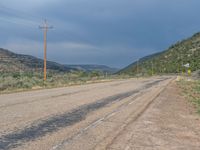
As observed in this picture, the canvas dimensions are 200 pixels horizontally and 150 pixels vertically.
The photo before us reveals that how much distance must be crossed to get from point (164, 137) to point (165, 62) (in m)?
146

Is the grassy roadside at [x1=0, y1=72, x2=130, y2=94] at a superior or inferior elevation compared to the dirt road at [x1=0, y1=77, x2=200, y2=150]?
superior

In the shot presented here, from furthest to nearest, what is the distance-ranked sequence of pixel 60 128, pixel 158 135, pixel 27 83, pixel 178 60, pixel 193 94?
pixel 178 60 → pixel 27 83 → pixel 193 94 → pixel 60 128 → pixel 158 135

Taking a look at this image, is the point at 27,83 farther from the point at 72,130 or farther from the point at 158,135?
the point at 158,135

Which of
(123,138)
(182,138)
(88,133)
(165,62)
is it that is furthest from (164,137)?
(165,62)

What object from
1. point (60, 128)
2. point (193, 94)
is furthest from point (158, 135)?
point (193, 94)

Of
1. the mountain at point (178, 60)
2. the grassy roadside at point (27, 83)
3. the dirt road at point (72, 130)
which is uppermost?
the mountain at point (178, 60)

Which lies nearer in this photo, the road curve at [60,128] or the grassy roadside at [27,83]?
the road curve at [60,128]

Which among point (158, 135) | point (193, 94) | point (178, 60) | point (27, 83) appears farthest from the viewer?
point (178, 60)

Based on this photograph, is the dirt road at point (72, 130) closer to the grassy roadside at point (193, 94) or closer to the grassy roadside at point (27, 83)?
the grassy roadside at point (193, 94)

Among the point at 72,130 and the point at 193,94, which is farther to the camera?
the point at 193,94

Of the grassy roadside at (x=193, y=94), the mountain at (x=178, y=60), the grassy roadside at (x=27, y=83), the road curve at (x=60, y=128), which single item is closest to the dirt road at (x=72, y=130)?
the road curve at (x=60, y=128)

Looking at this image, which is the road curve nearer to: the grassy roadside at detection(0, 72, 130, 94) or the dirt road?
the dirt road

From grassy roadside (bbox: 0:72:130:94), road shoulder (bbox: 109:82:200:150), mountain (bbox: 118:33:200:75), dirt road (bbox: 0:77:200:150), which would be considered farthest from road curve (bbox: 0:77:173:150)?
mountain (bbox: 118:33:200:75)

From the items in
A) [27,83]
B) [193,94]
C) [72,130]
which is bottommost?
[193,94]
